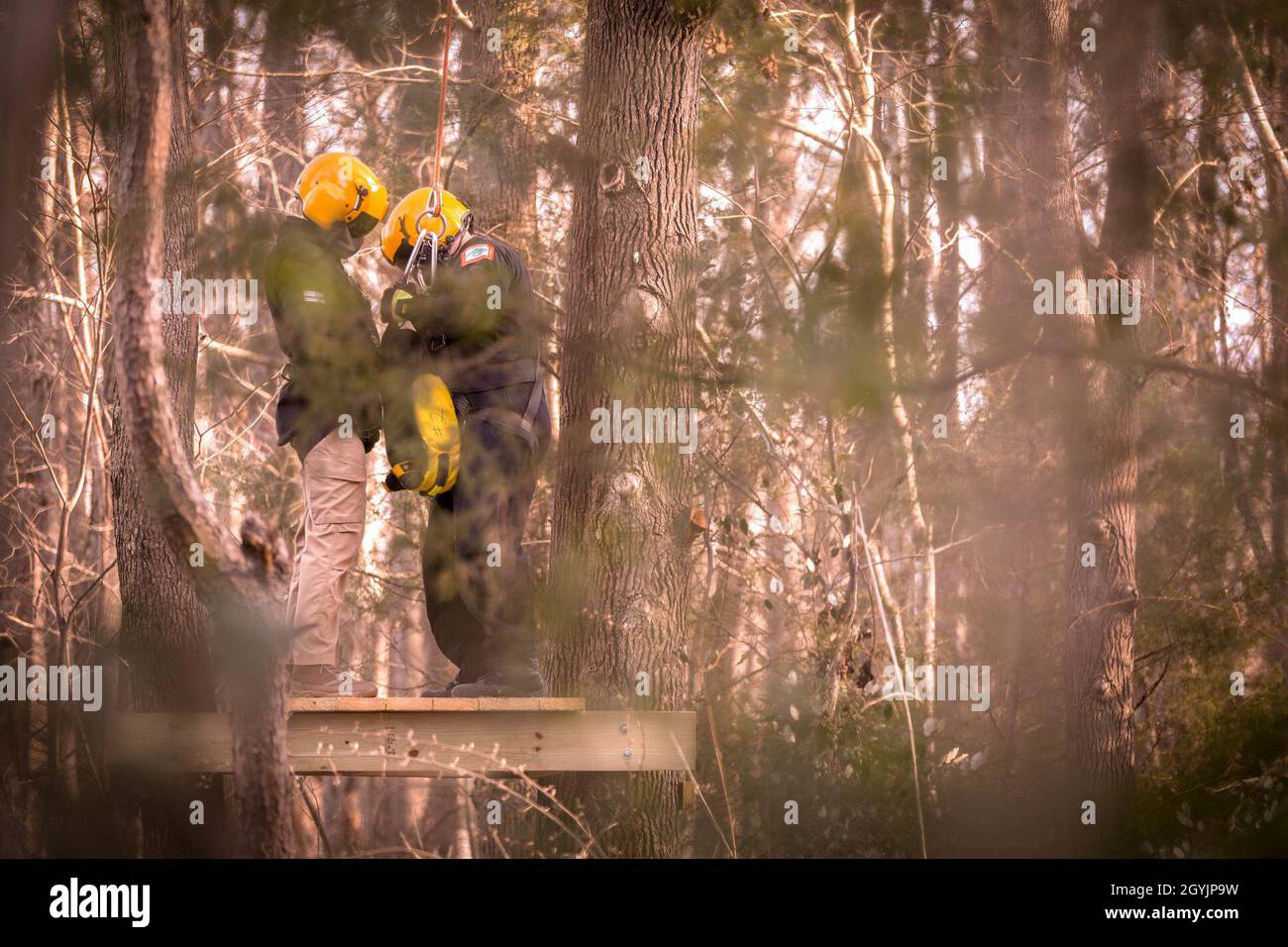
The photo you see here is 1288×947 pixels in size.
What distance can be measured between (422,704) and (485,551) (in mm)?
654

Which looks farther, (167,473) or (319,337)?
(319,337)

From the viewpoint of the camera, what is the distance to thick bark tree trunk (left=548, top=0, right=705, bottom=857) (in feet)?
18.3

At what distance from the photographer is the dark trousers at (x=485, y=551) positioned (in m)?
5.07

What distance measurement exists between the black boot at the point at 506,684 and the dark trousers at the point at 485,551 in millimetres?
22

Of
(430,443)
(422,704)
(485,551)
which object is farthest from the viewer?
(485,551)

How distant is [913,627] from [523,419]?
7148mm

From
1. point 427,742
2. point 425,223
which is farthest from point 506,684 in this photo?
point 425,223

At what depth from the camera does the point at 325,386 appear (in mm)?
4965

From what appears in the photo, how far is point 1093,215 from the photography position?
11.3 metres

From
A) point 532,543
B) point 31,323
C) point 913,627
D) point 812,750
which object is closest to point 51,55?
point 31,323

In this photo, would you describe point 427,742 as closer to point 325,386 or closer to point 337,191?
point 325,386

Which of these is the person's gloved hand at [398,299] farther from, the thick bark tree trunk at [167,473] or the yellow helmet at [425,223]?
the thick bark tree trunk at [167,473]

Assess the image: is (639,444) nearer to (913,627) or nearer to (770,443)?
(770,443)

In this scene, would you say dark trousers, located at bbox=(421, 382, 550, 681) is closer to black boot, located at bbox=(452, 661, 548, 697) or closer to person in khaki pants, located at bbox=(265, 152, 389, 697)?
black boot, located at bbox=(452, 661, 548, 697)
